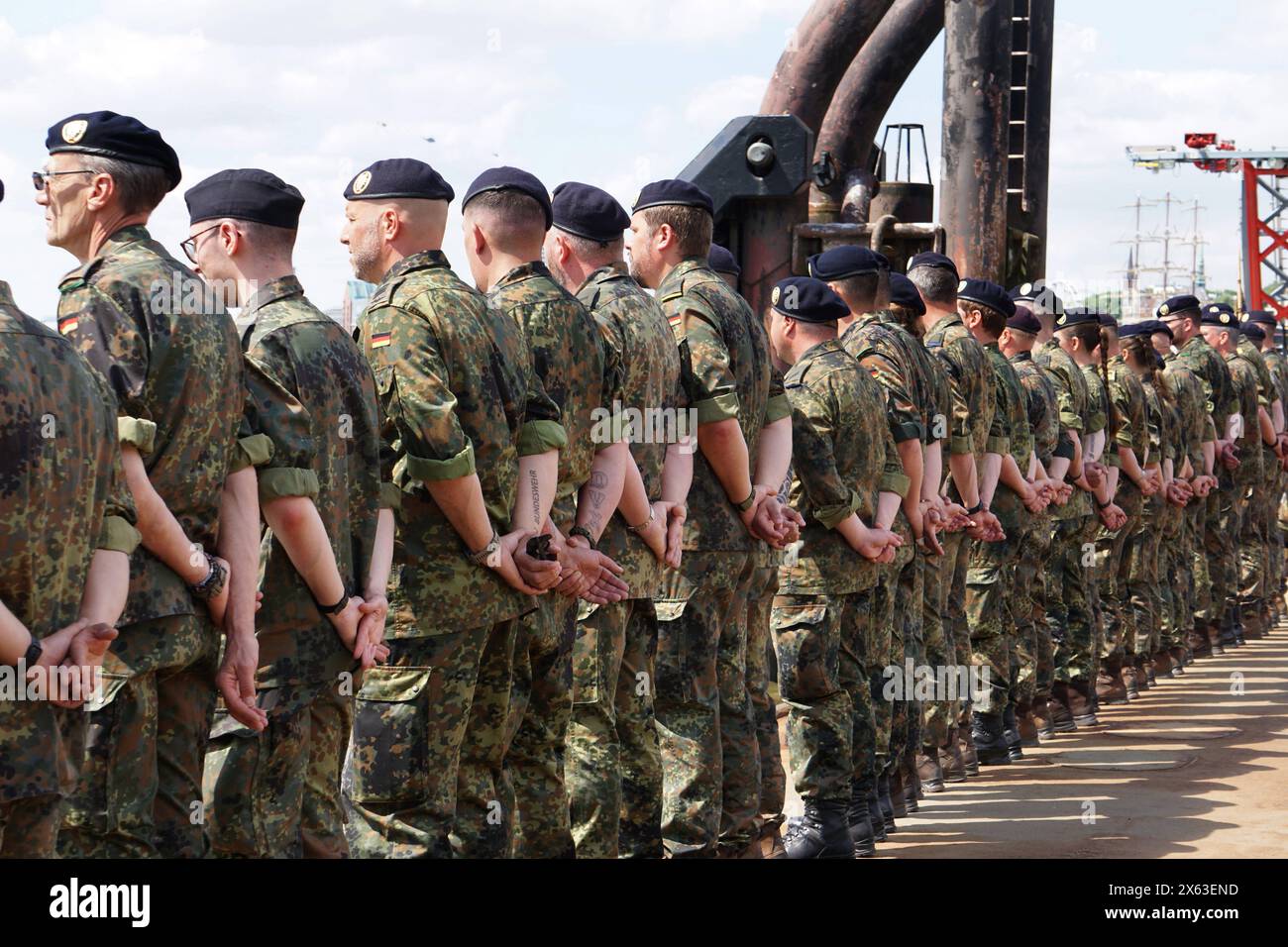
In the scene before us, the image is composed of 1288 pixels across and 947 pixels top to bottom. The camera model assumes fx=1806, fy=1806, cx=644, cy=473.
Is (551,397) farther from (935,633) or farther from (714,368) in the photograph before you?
(935,633)

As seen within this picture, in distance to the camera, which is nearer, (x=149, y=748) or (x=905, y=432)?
(x=149, y=748)

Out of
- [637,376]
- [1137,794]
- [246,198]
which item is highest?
[246,198]

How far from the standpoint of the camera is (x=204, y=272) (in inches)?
186

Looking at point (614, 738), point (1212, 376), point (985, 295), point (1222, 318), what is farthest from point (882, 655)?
point (1222, 318)

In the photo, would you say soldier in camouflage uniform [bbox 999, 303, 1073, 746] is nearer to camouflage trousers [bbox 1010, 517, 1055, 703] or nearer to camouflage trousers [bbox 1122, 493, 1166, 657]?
camouflage trousers [bbox 1010, 517, 1055, 703]

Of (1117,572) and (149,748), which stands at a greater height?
(1117,572)

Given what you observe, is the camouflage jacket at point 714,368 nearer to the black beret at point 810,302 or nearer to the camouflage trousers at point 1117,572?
the black beret at point 810,302

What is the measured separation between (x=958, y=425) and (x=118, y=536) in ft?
18.2

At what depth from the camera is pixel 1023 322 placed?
10.3 meters

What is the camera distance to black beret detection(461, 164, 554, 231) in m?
5.38

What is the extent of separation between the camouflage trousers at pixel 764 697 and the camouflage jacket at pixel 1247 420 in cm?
883

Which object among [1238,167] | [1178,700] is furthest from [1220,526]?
[1238,167]

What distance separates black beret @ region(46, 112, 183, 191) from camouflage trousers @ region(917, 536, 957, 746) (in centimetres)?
480

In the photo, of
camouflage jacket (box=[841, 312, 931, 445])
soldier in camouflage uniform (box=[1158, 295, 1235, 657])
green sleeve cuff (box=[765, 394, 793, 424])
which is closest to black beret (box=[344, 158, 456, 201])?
green sleeve cuff (box=[765, 394, 793, 424])
